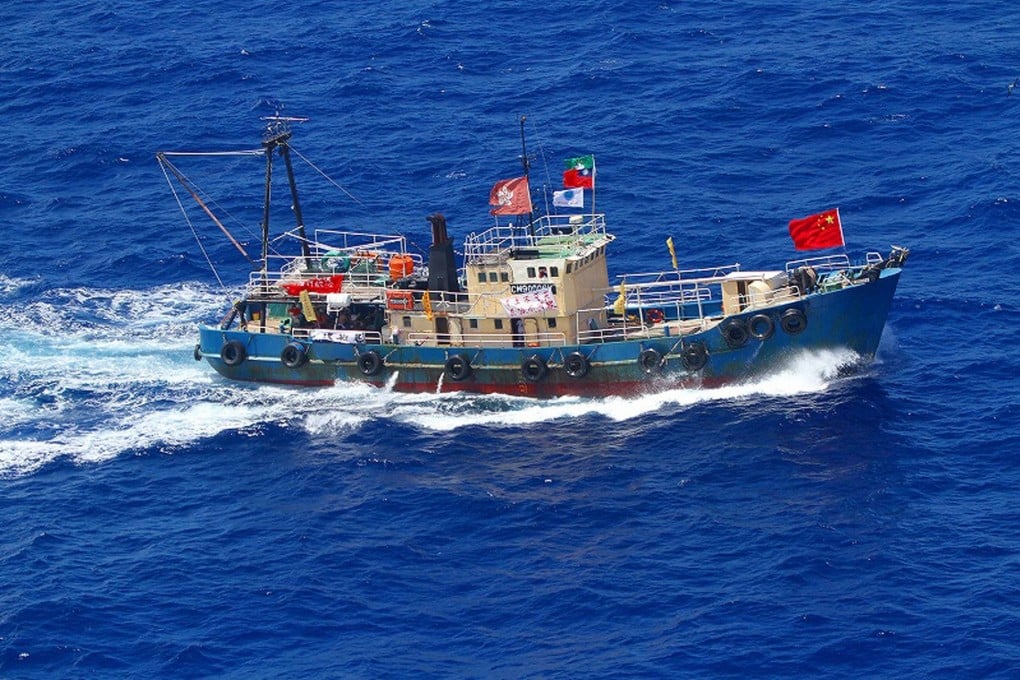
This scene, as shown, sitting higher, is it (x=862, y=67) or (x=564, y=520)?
(x=862, y=67)

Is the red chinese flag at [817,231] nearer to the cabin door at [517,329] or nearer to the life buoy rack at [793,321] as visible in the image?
the life buoy rack at [793,321]

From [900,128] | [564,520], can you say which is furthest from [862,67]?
[564,520]

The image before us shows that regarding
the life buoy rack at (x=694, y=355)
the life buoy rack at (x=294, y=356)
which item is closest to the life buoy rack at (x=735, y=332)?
the life buoy rack at (x=694, y=355)

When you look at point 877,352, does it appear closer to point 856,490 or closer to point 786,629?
point 856,490

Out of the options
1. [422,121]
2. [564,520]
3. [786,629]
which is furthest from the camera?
[422,121]

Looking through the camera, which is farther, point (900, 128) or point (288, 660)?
point (900, 128)

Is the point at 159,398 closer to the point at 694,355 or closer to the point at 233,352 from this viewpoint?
the point at 233,352

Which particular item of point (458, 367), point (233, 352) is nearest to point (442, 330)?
point (458, 367)
